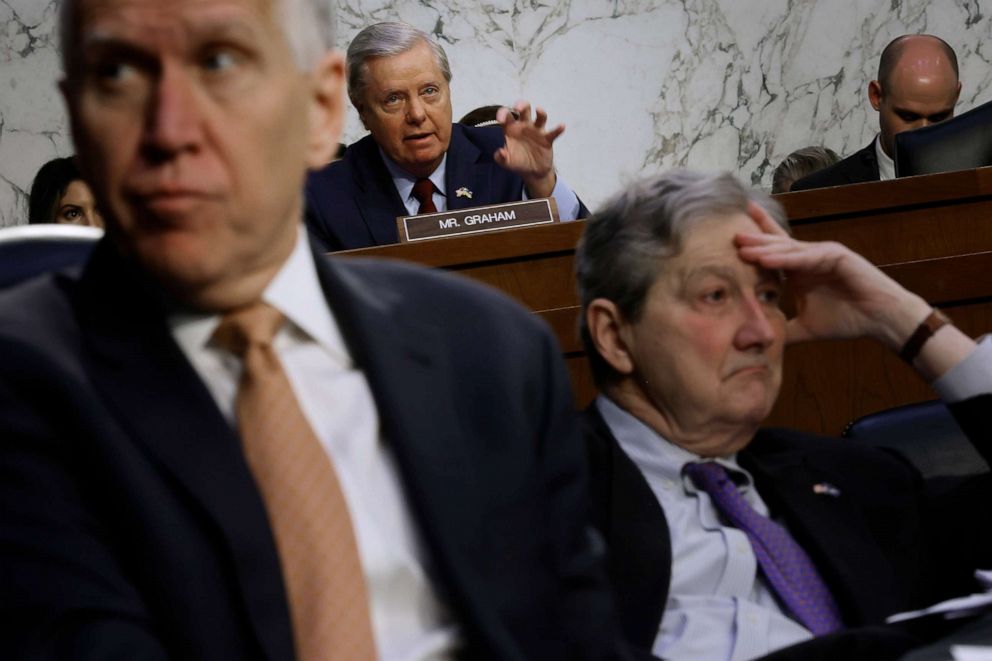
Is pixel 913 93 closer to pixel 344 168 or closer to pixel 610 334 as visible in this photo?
pixel 344 168

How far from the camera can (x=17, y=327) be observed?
1174 mm

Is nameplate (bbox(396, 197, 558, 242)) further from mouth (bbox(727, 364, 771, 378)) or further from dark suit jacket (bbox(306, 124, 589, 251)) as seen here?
mouth (bbox(727, 364, 771, 378))

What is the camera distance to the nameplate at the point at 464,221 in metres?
3.41

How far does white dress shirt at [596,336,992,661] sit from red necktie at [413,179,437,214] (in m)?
2.23

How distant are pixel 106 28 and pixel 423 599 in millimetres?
522

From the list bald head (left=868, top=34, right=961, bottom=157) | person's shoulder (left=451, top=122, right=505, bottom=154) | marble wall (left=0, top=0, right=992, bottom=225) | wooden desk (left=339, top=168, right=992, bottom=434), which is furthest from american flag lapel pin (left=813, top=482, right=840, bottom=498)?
marble wall (left=0, top=0, right=992, bottom=225)

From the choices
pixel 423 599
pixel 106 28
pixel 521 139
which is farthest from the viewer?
pixel 521 139

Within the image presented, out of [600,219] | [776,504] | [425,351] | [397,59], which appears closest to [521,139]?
[397,59]

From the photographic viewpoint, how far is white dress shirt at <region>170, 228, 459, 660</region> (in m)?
1.22

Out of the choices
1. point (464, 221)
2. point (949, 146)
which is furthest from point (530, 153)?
point (949, 146)

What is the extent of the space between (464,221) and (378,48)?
4.62 ft

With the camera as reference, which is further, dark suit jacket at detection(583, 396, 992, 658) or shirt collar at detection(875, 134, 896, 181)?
shirt collar at detection(875, 134, 896, 181)

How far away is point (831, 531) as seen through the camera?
7.20 feet

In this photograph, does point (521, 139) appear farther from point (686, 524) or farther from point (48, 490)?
point (48, 490)
